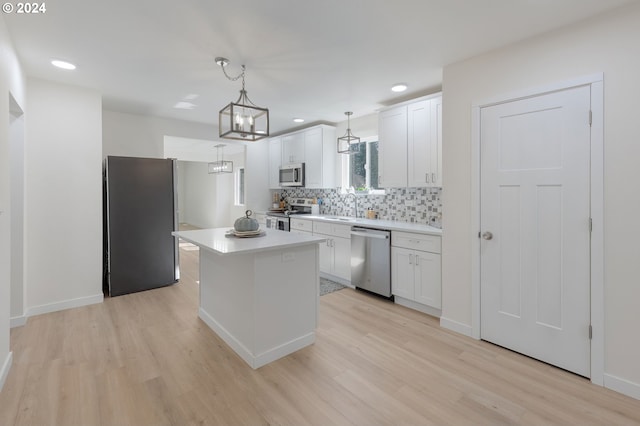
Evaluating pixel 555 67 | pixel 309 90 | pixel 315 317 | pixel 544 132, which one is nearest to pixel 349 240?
pixel 315 317

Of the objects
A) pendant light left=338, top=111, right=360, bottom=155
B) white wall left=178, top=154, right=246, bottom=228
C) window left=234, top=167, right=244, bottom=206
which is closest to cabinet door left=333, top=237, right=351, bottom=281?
pendant light left=338, top=111, right=360, bottom=155

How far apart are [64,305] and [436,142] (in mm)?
4612

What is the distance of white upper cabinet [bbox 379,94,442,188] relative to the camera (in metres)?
3.34

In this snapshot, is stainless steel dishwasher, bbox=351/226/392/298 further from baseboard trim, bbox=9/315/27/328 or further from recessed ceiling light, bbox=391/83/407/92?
baseboard trim, bbox=9/315/27/328

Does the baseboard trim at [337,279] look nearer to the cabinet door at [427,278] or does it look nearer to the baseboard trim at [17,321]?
the cabinet door at [427,278]

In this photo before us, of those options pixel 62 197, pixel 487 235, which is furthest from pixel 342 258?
pixel 62 197

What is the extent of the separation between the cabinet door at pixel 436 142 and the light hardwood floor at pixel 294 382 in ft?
5.22

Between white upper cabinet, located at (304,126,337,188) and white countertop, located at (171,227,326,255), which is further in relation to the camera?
white upper cabinet, located at (304,126,337,188)

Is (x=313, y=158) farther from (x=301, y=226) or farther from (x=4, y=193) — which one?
(x=4, y=193)

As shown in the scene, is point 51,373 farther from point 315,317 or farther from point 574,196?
point 574,196

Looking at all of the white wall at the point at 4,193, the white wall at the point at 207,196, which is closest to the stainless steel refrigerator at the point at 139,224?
the white wall at the point at 4,193

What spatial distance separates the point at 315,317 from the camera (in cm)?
264

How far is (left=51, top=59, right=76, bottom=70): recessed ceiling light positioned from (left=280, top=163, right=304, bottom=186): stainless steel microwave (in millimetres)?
3151

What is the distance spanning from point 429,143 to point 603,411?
2594 mm
